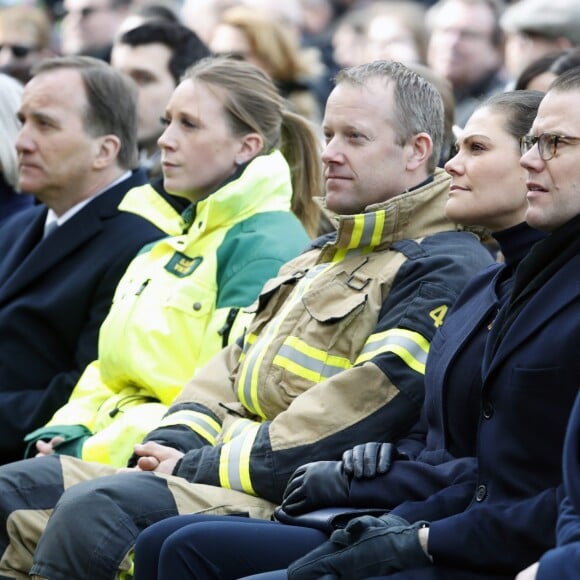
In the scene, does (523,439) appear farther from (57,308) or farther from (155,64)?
(155,64)

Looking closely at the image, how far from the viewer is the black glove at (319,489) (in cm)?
376

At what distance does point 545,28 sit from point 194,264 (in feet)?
9.70

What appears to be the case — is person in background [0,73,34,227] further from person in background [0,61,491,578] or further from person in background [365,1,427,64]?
person in background [365,1,427,64]

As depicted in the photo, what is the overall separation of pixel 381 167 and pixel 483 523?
4.87ft

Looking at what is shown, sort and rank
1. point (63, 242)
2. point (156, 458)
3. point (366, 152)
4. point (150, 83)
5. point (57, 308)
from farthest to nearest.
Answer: point (150, 83) < point (63, 242) < point (57, 308) < point (366, 152) < point (156, 458)

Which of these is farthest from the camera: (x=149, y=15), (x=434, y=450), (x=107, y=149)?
(x=149, y=15)

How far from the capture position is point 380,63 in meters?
4.62

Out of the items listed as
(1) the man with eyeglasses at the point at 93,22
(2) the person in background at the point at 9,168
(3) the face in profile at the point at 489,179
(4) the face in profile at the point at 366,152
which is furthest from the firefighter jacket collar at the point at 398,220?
(1) the man with eyeglasses at the point at 93,22

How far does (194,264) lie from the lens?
5.18 m

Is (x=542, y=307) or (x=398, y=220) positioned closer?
(x=542, y=307)

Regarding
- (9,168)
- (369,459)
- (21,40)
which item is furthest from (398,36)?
(369,459)

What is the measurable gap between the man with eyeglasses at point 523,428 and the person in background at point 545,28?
3.82 m

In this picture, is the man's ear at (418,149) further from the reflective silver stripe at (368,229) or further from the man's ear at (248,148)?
the man's ear at (248,148)

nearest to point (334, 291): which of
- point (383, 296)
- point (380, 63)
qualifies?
point (383, 296)
